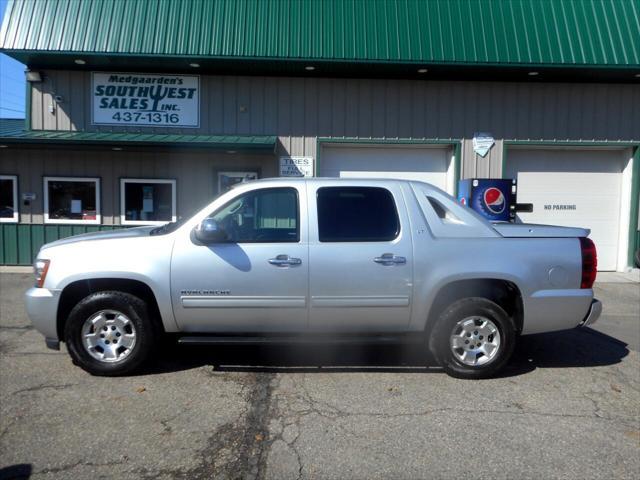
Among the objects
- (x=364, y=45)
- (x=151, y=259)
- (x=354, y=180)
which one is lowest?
(x=151, y=259)

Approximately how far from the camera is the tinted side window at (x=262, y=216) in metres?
5.08

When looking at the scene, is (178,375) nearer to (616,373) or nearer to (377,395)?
(377,395)

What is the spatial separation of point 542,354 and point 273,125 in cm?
764

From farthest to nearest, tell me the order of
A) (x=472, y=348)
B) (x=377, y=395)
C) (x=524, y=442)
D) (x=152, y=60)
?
1. (x=152, y=60)
2. (x=472, y=348)
3. (x=377, y=395)
4. (x=524, y=442)

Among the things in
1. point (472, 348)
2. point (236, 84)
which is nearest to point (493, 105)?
point (236, 84)

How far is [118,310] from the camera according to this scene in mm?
4996

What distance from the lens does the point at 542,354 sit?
19.9 ft

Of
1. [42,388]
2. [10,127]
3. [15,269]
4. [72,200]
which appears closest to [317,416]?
[42,388]

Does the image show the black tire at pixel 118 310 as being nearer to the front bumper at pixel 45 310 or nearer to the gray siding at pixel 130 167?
the front bumper at pixel 45 310

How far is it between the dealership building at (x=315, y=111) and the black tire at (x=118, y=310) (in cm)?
662

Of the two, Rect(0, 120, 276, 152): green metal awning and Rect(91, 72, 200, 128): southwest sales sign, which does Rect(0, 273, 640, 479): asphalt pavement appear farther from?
Rect(91, 72, 200, 128): southwest sales sign

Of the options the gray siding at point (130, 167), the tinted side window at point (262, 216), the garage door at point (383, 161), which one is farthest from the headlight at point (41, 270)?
the garage door at point (383, 161)

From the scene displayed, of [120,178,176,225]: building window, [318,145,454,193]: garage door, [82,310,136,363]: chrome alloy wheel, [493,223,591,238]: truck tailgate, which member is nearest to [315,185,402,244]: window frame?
[493,223,591,238]: truck tailgate

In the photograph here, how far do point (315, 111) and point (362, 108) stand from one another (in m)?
1.02
